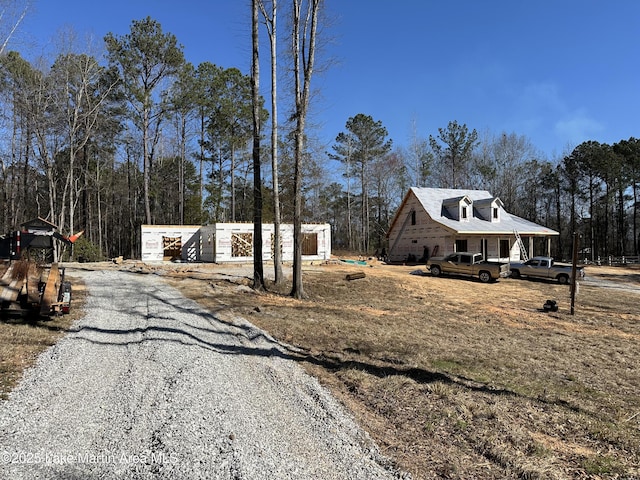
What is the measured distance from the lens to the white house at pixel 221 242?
2620 cm

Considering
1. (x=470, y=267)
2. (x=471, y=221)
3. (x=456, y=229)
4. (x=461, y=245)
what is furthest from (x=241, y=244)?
(x=471, y=221)

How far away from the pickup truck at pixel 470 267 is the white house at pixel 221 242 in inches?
342

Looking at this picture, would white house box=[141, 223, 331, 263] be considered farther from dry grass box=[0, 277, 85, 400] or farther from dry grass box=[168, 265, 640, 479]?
dry grass box=[0, 277, 85, 400]

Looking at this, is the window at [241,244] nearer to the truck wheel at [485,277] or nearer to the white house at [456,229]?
the white house at [456,229]

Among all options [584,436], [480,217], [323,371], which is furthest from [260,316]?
[480,217]

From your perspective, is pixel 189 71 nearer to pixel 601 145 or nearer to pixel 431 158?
pixel 431 158

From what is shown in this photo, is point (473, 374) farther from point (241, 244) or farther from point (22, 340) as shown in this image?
point (241, 244)

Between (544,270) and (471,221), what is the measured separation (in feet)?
32.3

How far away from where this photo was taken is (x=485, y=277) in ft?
69.1

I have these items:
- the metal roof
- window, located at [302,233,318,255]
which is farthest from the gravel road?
the metal roof

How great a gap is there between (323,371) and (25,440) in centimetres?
365

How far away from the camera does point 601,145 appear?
40688mm

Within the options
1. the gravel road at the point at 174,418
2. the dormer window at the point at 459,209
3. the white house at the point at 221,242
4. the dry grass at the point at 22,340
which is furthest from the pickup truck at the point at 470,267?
the dry grass at the point at 22,340

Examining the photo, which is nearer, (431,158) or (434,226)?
(434,226)
